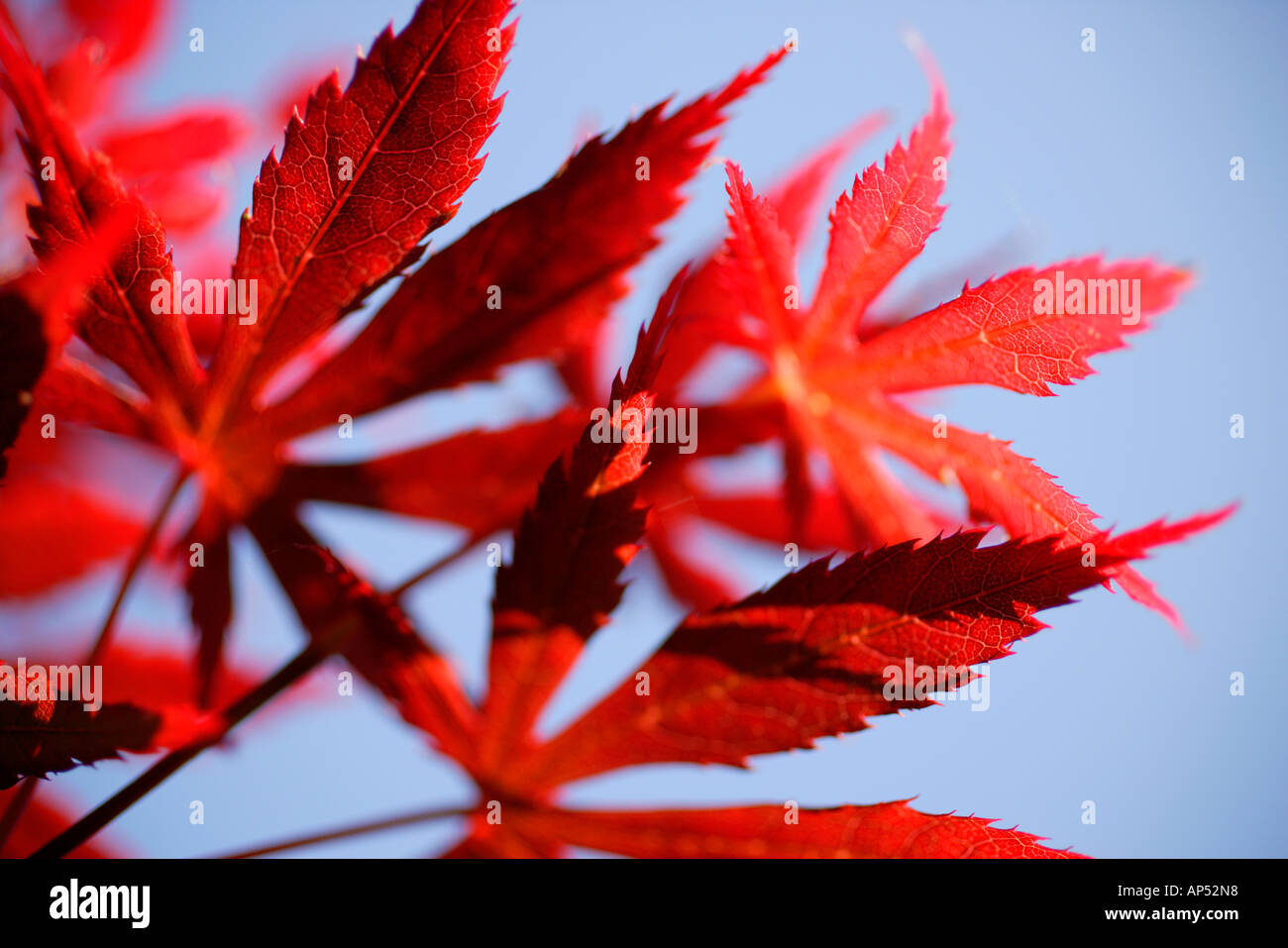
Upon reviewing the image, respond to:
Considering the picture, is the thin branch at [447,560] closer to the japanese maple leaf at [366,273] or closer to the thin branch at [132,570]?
the japanese maple leaf at [366,273]

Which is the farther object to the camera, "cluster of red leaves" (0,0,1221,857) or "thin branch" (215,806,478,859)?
"thin branch" (215,806,478,859)

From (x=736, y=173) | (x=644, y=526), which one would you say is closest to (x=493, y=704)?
(x=644, y=526)

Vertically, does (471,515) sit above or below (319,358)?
below

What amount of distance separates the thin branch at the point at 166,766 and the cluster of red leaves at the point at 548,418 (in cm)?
4

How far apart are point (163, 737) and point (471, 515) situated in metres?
0.48

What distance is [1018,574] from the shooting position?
2.42ft

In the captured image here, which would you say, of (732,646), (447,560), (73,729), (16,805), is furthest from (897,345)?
(16,805)

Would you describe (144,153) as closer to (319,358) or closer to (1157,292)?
(319,358)

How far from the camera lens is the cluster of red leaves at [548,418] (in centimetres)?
74

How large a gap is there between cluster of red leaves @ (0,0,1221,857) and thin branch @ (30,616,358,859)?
4 centimetres

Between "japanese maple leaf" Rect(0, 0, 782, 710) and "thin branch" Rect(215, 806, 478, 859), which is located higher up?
"japanese maple leaf" Rect(0, 0, 782, 710)

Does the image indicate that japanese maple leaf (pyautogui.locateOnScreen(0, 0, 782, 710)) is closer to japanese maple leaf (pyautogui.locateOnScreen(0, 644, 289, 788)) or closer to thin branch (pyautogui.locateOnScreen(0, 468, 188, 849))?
thin branch (pyautogui.locateOnScreen(0, 468, 188, 849))

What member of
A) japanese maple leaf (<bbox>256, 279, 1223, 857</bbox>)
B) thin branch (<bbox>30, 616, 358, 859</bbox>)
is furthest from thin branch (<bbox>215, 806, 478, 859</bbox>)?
thin branch (<bbox>30, 616, 358, 859</bbox>)

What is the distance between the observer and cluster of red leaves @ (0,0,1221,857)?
2.43ft
